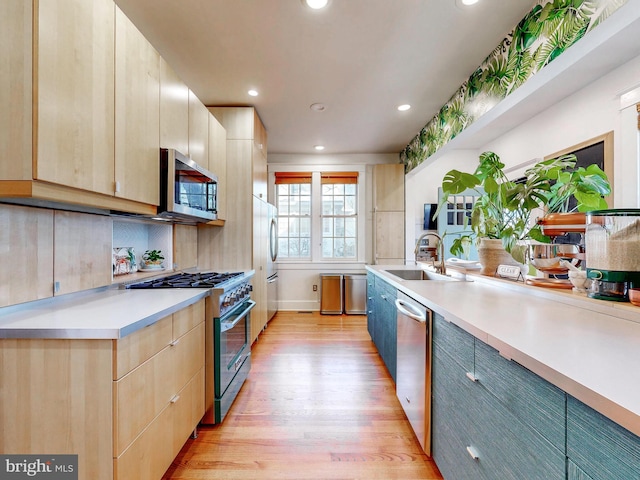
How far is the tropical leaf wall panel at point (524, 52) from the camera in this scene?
1.42 m

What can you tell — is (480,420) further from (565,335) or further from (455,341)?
(565,335)

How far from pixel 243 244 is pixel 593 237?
106 inches

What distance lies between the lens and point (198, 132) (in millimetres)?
2389

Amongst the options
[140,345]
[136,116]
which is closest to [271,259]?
[136,116]

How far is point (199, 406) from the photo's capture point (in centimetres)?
174

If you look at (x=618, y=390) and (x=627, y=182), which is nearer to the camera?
(x=618, y=390)

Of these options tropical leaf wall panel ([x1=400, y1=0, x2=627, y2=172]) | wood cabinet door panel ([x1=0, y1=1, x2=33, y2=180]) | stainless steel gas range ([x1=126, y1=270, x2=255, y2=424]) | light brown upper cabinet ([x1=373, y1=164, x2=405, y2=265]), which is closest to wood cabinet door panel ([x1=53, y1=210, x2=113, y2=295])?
stainless steel gas range ([x1=126, y1=270, x2=255, y2=424])

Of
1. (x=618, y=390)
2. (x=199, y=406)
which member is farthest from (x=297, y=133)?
(x=618, y=390)

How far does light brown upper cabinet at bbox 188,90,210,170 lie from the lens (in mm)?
2256

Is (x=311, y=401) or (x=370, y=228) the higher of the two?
(x=370, y=228)

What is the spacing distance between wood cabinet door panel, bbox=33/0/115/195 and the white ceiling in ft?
2.48

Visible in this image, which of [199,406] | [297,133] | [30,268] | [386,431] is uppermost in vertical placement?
[297,133]

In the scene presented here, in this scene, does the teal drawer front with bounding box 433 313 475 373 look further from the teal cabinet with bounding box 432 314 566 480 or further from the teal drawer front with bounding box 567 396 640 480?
the teal drawer front with bounding box 567 396 640 480

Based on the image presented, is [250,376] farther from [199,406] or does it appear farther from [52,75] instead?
[52,75]
